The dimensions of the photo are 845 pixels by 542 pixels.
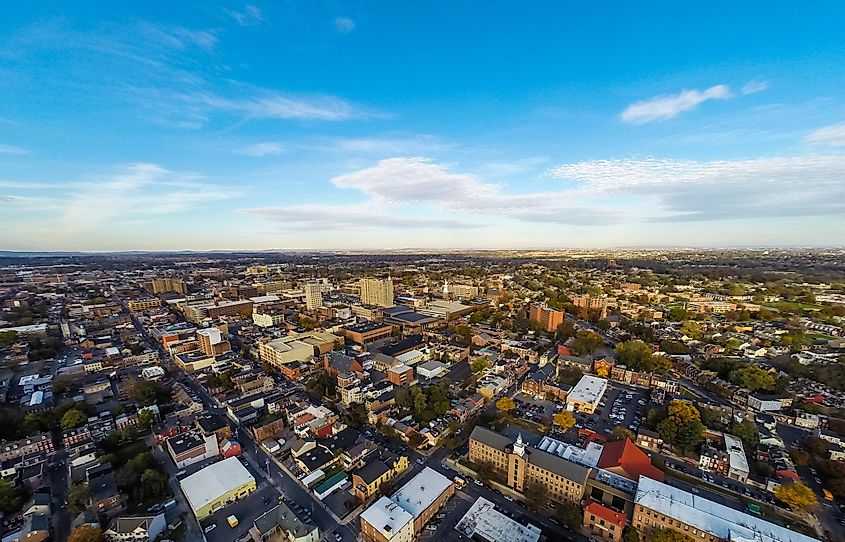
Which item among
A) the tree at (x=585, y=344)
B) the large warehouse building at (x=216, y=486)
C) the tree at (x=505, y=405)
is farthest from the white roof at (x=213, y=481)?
the tree at (x=585, y=344)

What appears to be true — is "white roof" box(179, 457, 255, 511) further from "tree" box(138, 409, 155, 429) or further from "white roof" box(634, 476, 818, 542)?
"white roof" box(634, 476, 818, 542)

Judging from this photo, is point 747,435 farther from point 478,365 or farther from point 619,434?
point 478,365

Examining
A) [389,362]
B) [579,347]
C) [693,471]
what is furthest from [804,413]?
[389,362]

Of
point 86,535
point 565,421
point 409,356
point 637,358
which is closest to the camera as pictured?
point 86,535

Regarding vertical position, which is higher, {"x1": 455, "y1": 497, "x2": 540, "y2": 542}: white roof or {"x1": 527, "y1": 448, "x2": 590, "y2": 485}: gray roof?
{"x1": 527, "y1": 448, "x2": 590, "y2": 485}: gray roof

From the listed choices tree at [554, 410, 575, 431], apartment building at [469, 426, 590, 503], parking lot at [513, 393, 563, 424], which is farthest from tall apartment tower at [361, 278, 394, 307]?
apartment building at [469, 426, 590, 503]

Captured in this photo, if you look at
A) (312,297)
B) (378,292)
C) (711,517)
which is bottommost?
(711,517)

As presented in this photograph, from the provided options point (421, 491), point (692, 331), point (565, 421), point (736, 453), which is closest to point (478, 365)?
point (565, 421)
